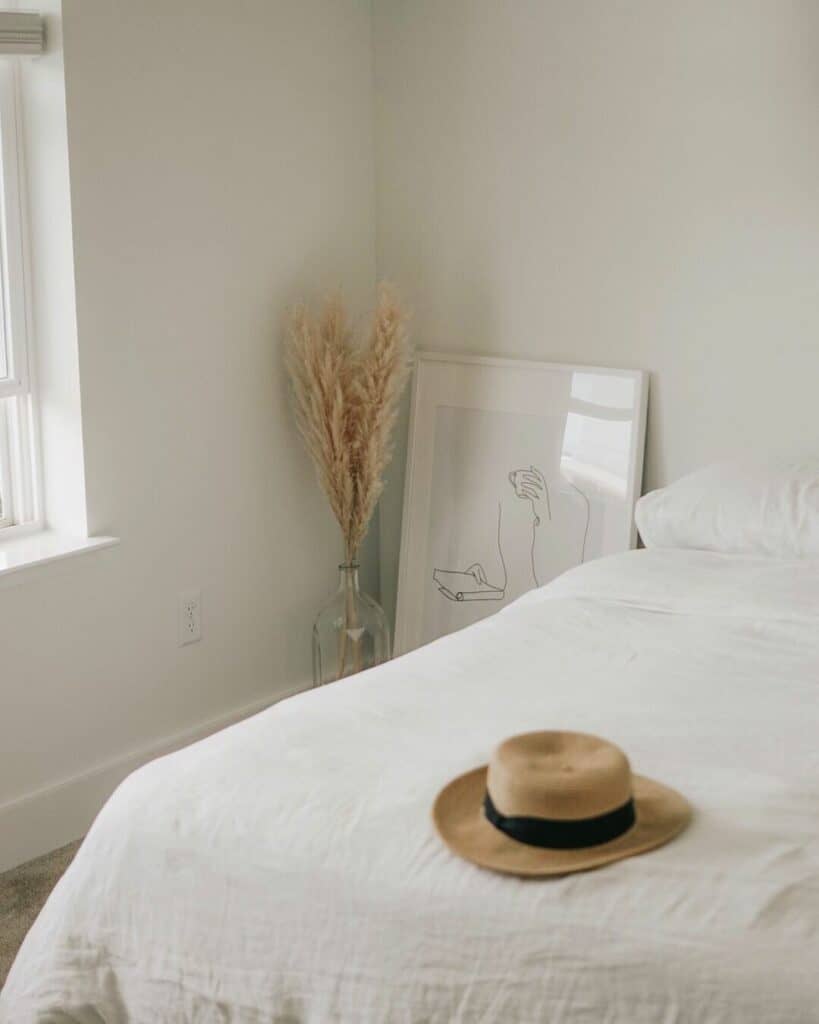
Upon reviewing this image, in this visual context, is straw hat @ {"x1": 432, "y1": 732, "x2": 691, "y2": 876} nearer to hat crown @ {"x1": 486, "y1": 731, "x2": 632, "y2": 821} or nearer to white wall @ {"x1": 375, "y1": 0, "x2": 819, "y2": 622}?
hat crown @ {"x1": 486, "y1": 731, "x2": 632, "y2": 821}

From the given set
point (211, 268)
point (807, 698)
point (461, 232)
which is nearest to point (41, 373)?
point (211, 268)

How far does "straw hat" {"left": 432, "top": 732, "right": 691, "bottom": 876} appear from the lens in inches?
56.2

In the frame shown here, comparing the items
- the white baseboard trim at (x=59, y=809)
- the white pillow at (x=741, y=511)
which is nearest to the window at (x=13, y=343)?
the white baseboard trim at (x=59, y=809)

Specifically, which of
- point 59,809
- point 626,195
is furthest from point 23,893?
point 626,195

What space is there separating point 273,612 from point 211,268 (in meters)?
0.90

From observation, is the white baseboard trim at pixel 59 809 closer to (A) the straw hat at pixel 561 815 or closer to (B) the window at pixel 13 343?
(B) the window at pixel 13 343

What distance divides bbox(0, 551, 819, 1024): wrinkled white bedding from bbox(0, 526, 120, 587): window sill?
94 centimetres

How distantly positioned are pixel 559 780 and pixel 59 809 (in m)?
1.71

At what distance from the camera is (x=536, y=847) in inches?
57.3

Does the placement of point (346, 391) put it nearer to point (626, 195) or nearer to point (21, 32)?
point (626, 195)

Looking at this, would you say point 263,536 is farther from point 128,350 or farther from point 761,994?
point 761,994

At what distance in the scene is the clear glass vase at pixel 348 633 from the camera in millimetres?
3334

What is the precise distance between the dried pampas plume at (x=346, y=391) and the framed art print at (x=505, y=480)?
207 millimetres

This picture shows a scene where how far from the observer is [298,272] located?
3.28 meters
